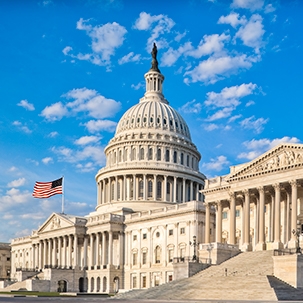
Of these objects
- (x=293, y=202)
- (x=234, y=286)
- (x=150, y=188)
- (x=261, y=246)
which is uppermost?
(x=150, y=188)

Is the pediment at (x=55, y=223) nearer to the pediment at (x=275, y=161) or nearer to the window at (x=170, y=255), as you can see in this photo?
the window at (x=170, y=255)

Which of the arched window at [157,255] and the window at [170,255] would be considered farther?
the arched window at [157,255]

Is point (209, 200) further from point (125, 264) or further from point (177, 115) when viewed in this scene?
point (177, 115)

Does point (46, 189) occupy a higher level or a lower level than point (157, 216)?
higher

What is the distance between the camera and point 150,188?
143 meters

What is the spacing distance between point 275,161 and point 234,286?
26.6 meters

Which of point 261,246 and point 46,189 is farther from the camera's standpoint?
point 46,189

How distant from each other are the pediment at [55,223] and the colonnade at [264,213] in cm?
4790

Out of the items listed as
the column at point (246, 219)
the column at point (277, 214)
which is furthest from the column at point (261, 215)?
the column at point (246, 219)

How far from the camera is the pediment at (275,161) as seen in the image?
80.6 m

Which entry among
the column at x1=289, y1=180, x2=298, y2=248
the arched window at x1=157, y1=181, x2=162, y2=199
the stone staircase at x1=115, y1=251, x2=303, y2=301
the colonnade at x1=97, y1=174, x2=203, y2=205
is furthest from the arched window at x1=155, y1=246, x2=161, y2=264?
the column at x1=289, y1=180, x2=298, y2=248

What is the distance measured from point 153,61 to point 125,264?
6316 cm

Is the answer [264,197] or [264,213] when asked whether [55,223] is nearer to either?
[264,213]

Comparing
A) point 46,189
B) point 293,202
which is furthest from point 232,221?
point 46,189
